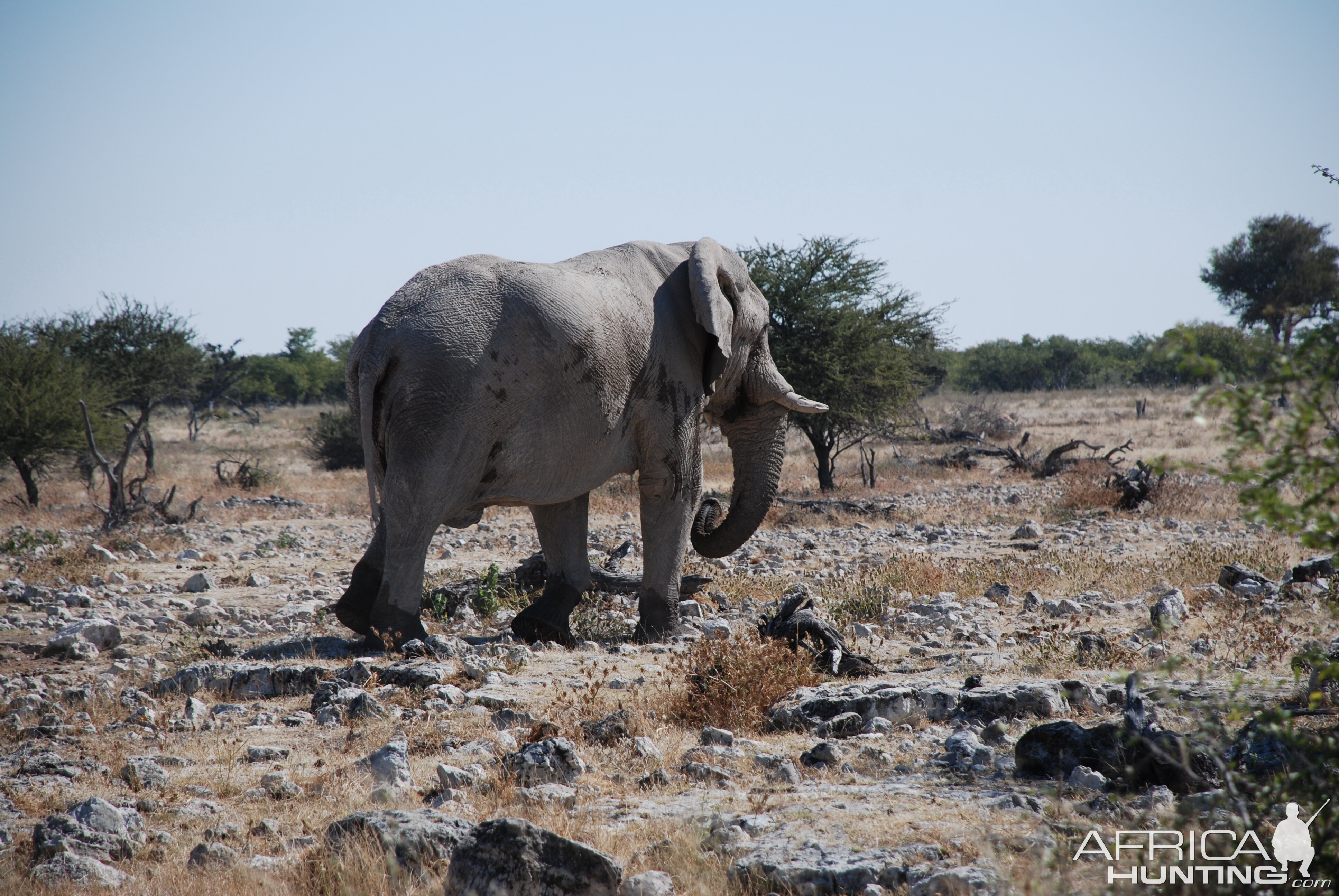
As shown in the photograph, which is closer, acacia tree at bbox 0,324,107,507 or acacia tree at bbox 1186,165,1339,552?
acacia tree at bbox 1186,165,1339,552

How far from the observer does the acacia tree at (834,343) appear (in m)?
21.0

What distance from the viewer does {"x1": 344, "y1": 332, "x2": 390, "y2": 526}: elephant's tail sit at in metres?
6.50

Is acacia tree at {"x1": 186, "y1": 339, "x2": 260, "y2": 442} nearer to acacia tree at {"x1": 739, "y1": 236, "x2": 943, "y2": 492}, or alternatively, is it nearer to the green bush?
the green bush

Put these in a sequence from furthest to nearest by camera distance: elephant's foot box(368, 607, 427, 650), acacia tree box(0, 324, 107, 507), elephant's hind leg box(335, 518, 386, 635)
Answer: acacia tree box(0, 324, 107, 507), elephant's hind leg box(335, 518, 386, 635), elephant's foot box(368, 607, 427, 650)

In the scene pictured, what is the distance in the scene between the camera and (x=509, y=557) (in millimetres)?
12602

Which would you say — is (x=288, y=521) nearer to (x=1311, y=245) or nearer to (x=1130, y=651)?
(x=1130, y=651)

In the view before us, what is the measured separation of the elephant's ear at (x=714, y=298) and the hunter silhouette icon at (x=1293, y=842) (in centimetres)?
542

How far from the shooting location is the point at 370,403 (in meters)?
6.55

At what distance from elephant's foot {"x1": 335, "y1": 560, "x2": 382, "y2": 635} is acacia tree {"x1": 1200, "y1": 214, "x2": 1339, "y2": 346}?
52.1 meters

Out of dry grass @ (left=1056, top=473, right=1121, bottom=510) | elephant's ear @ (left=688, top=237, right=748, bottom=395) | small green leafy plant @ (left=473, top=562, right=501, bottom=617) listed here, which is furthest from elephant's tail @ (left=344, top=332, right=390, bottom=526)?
dry grass @ (left=1056, top=473, right=1121, bottom=510)

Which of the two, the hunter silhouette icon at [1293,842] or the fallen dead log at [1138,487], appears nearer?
the hunter silhouette icon at [1293,842]

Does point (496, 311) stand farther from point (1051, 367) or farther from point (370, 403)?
point (1051, 367)

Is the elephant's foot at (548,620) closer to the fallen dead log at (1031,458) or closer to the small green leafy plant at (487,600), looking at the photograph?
the small green leafy plant at (487,600)

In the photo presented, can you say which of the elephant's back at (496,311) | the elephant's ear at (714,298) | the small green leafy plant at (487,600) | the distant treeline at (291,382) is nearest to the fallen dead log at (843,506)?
the small green leafy plant at (487,600)
